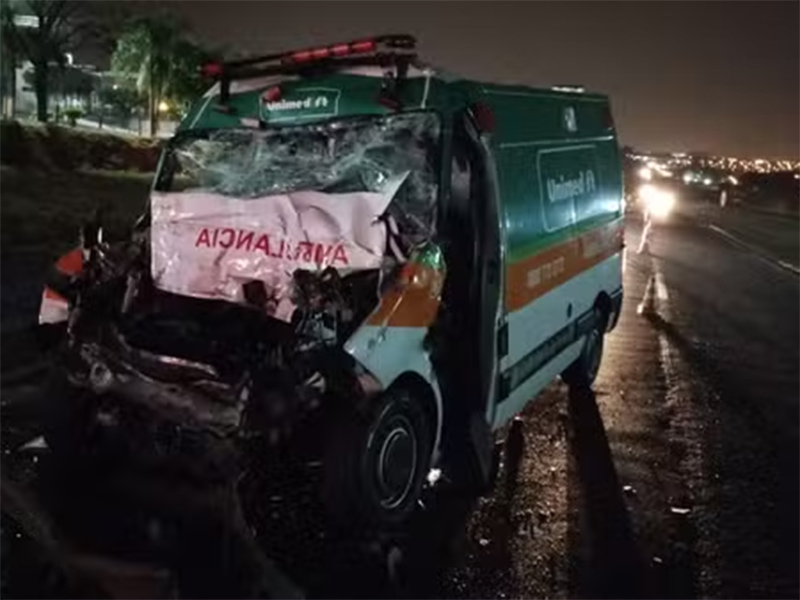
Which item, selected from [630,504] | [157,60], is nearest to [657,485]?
[630,504]

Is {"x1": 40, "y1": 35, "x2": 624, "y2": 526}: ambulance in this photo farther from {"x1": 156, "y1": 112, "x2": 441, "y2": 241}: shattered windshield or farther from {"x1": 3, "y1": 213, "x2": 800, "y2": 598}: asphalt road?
{"x1": 3, "y1": 213, "x2": 800, "y2": 598}: asphalt road

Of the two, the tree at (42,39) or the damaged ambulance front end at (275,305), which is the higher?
the tree at (42,39)

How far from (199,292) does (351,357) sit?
130 centimetres

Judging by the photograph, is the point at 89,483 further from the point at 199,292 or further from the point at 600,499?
the point at 600,499

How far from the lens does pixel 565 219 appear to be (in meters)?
6.22

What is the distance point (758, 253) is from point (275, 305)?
58.2 feet

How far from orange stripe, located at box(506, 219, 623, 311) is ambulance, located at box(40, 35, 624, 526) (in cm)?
3

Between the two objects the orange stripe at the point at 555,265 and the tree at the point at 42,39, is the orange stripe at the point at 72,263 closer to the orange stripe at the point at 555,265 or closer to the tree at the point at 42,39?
the orange stripe at the point at 555,265

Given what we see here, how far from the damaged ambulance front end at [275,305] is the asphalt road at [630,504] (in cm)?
38

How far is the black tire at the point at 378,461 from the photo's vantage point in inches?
168

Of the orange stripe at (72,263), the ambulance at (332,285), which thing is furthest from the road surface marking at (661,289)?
the orange stripe at (72,263)

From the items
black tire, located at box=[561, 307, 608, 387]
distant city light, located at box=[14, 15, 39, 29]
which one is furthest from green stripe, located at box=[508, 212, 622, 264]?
distant city light, located at box=[14, 15, 39, 29]

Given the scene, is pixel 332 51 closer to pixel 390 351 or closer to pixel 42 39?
pixel 390 351

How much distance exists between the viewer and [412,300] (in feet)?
14.5
